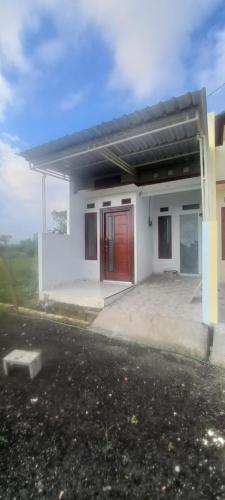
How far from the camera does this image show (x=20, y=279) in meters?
6.73

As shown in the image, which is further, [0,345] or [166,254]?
[166,254]

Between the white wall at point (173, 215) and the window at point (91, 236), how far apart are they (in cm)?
211

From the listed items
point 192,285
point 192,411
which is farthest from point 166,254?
point 192,411

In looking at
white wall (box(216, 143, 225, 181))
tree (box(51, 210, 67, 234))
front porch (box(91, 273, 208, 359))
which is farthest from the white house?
tree (box(51, 210, 67, 234))

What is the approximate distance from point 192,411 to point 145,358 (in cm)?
101

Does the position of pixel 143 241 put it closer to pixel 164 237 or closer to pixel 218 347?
pixel 164 237

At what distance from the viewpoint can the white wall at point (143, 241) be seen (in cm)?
628

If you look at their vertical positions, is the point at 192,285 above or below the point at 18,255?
below

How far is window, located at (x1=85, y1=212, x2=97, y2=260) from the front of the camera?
6867 millimetres

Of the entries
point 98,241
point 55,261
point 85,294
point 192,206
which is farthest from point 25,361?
point 192,206

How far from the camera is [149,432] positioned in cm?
185

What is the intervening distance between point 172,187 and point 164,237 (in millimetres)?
2184

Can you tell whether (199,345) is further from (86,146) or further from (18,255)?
(18,255)

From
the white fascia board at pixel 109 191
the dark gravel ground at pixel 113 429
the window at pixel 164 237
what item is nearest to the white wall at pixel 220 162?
the white fascia board at pixel 109 191
